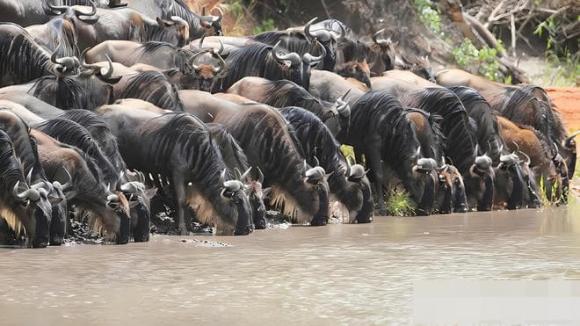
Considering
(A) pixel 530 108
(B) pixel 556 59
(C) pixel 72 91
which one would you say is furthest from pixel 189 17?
(B) pixel 556 59

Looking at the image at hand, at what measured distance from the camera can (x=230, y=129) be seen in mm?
15688

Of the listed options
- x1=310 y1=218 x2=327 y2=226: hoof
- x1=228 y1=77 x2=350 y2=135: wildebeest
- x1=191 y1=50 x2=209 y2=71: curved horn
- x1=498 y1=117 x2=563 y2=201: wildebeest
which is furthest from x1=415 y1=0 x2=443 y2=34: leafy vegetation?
x1=310 y1=218 x2=327 y2=226: hoof

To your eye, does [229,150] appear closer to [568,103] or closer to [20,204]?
[20,204]

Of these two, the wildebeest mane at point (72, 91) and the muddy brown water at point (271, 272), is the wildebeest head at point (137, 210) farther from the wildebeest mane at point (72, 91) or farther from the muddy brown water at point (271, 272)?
the wildebeest mane at point (72, 91)

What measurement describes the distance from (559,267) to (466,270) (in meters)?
0.80

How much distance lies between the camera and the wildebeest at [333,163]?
53.0 ft

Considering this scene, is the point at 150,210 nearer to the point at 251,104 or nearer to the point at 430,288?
the point at 251,104

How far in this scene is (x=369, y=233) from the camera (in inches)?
581

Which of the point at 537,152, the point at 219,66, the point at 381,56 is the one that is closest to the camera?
the point at 219,66

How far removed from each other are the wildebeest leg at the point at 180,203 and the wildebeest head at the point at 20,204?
197 centimetres

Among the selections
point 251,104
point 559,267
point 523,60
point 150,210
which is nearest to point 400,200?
point 251,104

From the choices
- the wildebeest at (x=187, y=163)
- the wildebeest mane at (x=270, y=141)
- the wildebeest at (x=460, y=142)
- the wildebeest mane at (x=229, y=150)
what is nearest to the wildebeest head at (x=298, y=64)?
the wildebeest at (x=460, y=142)

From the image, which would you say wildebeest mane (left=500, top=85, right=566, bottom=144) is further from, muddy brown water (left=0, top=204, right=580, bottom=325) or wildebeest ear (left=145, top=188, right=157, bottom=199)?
wildebeest ear (left=145, top=188, right=157, bottom=199)

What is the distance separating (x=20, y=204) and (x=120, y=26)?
298 inches
